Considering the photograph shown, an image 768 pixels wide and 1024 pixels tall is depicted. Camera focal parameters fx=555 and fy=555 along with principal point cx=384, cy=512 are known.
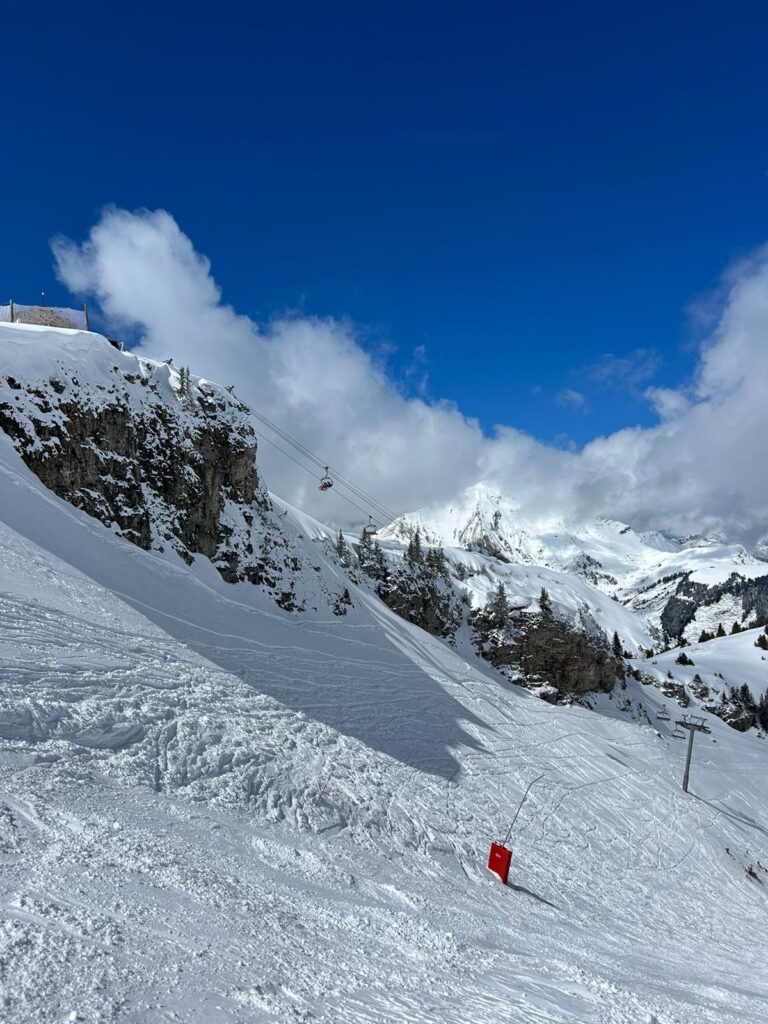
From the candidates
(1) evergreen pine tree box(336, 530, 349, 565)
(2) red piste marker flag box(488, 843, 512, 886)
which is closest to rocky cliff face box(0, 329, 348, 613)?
(1) evergreen pine tree box(336, 530, 349, 565)

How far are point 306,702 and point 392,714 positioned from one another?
3977 mm

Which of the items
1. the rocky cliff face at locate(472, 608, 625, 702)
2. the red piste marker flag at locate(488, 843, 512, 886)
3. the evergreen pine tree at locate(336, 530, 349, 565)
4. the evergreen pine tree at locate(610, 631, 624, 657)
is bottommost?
Result: the red piste marker flag at locate(488, 843, 512, 886)

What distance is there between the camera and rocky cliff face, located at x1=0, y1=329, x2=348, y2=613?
2727 centimetres

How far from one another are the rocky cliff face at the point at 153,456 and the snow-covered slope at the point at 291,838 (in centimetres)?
184

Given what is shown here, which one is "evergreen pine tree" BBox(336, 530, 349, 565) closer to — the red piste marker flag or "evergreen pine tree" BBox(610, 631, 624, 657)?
the red piste marker flag

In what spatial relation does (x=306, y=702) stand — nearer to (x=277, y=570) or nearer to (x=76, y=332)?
(x=277, y=570)

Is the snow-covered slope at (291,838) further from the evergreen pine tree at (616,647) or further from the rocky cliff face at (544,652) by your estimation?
the evergreen pine tree at (616,647)

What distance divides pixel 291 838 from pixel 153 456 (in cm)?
2571

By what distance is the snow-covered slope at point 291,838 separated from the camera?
5629mm

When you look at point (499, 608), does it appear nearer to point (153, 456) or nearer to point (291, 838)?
point (153, 456)

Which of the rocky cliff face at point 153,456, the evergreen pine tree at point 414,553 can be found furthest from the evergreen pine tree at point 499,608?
the rocky cliff face at point 153,456

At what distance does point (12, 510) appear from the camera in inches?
862

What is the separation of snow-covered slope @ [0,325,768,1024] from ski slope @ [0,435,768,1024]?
0.05 metres

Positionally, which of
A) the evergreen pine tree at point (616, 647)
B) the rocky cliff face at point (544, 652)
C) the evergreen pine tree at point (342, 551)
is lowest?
the rocky cliff face at point (544, 652)
